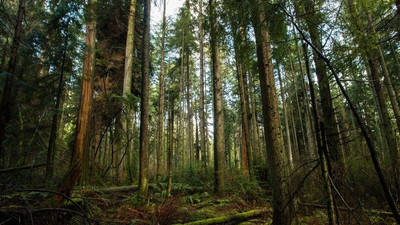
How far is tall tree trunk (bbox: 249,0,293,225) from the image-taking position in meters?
2.98

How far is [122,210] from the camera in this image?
4336mm

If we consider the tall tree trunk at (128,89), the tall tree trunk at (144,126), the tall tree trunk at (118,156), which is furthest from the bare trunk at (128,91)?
the tall tree trunk at (144,126)

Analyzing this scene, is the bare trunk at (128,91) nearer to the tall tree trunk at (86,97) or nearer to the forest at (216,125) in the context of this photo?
the forest at (216,125)

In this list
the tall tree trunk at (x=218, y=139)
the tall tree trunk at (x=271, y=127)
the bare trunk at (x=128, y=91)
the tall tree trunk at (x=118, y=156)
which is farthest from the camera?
the tall tree trunk at (x=118, y=156)

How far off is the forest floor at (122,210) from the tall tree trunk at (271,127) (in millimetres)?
396

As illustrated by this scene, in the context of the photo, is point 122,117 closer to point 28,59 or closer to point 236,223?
point 28,59

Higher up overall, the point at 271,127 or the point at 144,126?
the point at 144,126

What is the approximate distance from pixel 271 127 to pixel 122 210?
3.66 metres

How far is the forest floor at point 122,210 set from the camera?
2.57m

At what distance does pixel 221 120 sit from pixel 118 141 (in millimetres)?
4217

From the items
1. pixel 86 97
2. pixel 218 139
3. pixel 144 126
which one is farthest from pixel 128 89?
pixel 218 139

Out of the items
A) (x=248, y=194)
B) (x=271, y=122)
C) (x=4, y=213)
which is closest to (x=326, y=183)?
(x=271, y=122)

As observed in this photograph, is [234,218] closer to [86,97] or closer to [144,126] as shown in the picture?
[144,126]

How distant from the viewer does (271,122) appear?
341cm
